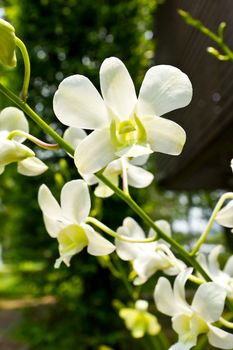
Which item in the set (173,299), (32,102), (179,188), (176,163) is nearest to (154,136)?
(173,299)

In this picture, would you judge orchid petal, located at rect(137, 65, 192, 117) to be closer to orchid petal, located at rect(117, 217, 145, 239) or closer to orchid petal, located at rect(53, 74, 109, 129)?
orchid petal, located at rect(53, 74, 109, 129)

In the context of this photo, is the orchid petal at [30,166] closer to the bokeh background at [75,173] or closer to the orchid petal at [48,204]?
the orchid petal at [48,204]

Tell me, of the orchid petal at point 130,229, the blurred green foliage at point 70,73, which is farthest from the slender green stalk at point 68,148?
the blurred green foliage at point 70,73

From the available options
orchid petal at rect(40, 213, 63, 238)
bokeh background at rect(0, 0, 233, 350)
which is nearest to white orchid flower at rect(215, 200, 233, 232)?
orchid petal at rect(40, 213, 63, 238)

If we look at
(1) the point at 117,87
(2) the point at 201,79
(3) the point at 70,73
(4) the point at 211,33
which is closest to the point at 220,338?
(1) the point at 117,87

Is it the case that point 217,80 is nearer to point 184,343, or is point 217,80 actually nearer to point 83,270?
point 184,343
